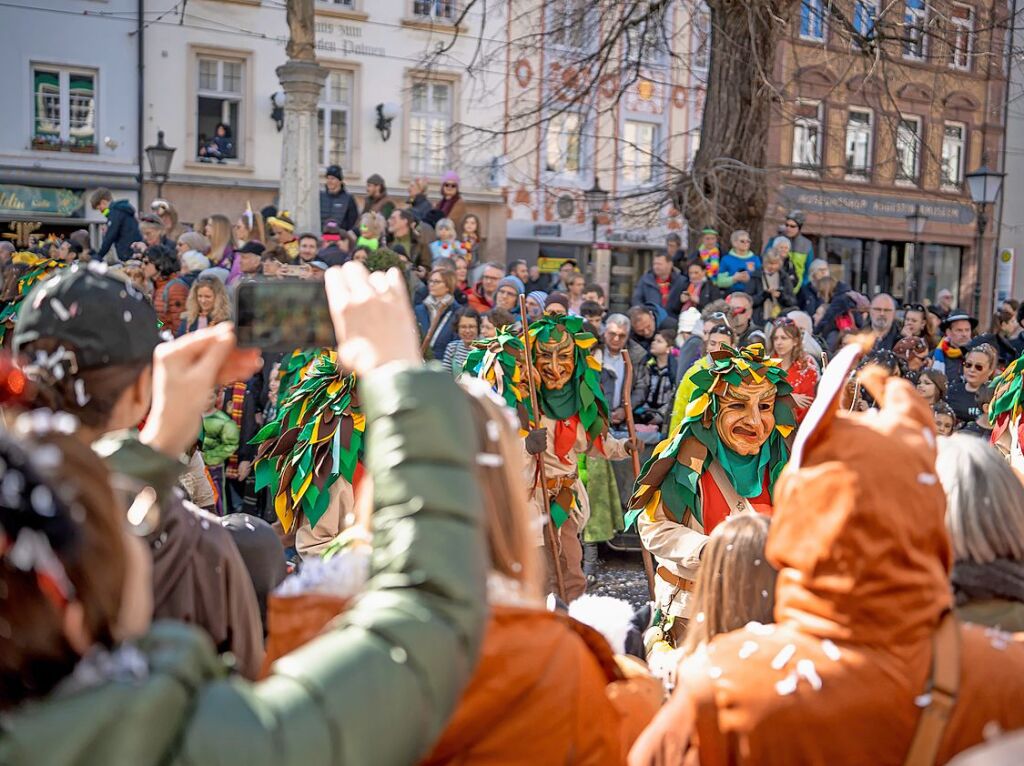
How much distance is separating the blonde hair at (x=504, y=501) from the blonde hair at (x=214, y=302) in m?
6.75

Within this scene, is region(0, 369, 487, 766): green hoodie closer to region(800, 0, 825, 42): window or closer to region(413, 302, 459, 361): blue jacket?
region(413, 302, 459, 361): blue jacket

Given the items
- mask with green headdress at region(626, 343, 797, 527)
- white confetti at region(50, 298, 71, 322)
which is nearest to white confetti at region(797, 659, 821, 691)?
white confetti at region(50, 298, 71, 322)

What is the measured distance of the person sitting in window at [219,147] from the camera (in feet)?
73.2

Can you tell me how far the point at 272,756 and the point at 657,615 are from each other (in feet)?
12.9

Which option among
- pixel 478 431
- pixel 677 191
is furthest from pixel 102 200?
pixel 478 431

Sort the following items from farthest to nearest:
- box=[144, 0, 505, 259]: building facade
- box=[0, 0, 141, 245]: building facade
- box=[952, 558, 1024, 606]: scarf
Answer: box=[144, 0, 505, 259]: building facade < box=[0, 0, 141, 245]: building facade < box=[952, 558, 1024, 606]: scarf

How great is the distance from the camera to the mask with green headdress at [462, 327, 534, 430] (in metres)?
6.61

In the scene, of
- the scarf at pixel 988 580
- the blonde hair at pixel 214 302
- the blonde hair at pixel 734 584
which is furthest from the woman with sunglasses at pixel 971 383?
the scarf at pixel 988 580

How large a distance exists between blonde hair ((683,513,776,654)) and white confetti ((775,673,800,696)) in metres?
0.62

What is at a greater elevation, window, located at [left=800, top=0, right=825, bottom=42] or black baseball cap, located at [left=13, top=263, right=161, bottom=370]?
window, located at [left=800, top=0, right=825, bottom=42]

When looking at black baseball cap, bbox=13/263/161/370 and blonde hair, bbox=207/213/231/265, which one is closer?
black baseball cap, bbox=13/263/161/370

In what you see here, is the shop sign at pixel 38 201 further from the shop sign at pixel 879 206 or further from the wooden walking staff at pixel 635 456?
the wooden walking staff at pixel 635 456

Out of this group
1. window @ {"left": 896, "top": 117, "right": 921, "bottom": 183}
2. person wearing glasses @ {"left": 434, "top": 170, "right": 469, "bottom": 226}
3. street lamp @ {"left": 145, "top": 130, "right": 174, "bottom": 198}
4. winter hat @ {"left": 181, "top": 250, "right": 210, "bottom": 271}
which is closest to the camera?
winter hat @ {"left": 181, "top": 250, "right": 210, "bottom": 271}

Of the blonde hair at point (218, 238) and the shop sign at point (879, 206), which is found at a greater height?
the shop sign at point (879, 206)
